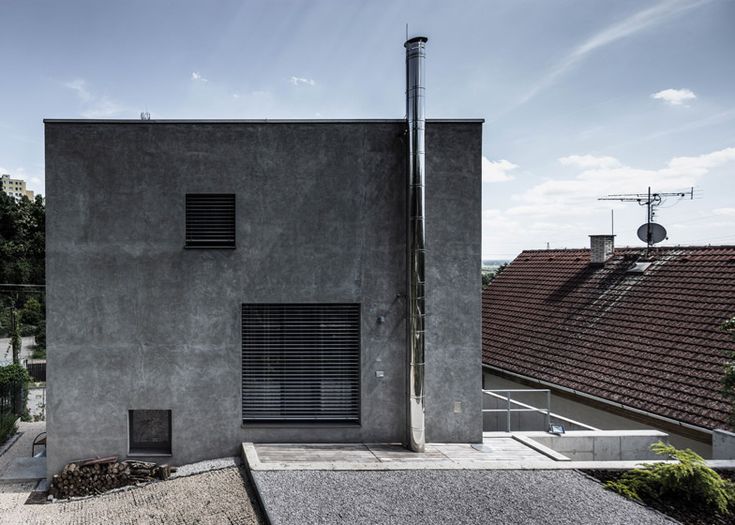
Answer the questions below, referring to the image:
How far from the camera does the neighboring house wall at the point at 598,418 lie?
10.7 m

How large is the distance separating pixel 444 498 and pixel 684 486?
3.51 metres

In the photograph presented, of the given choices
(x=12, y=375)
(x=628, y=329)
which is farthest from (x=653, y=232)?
(x=12, y=375)

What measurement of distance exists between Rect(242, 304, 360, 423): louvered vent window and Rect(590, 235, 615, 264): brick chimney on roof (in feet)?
36.2

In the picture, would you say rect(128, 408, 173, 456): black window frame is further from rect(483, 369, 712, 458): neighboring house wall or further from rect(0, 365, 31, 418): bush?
rect(483, 369, 712, 458): neighboring house wall

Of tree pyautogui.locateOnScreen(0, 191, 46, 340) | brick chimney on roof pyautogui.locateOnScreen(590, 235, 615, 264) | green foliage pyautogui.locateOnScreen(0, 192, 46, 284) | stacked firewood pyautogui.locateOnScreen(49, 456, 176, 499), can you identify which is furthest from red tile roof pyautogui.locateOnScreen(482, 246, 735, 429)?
green foliage pyautogui.locateOnScreen(0, 192, 46, 284)

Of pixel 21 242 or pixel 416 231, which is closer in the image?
pixel 416 231

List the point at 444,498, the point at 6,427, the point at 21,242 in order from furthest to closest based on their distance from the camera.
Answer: the point at 21,242, the point at 6,427, the point at 444,498

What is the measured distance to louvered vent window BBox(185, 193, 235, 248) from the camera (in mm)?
10031

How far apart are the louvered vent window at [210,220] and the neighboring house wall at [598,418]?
31.3 feet

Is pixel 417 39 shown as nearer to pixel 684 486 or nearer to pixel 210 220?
pixel 210 220

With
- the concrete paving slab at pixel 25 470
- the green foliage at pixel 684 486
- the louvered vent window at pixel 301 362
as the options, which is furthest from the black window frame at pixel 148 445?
the green foliage at pixel 684 486

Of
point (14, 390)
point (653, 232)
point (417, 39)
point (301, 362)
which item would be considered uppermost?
point (417, 39)

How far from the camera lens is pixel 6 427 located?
45.8 ft

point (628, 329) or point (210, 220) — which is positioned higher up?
point (210, 220)
